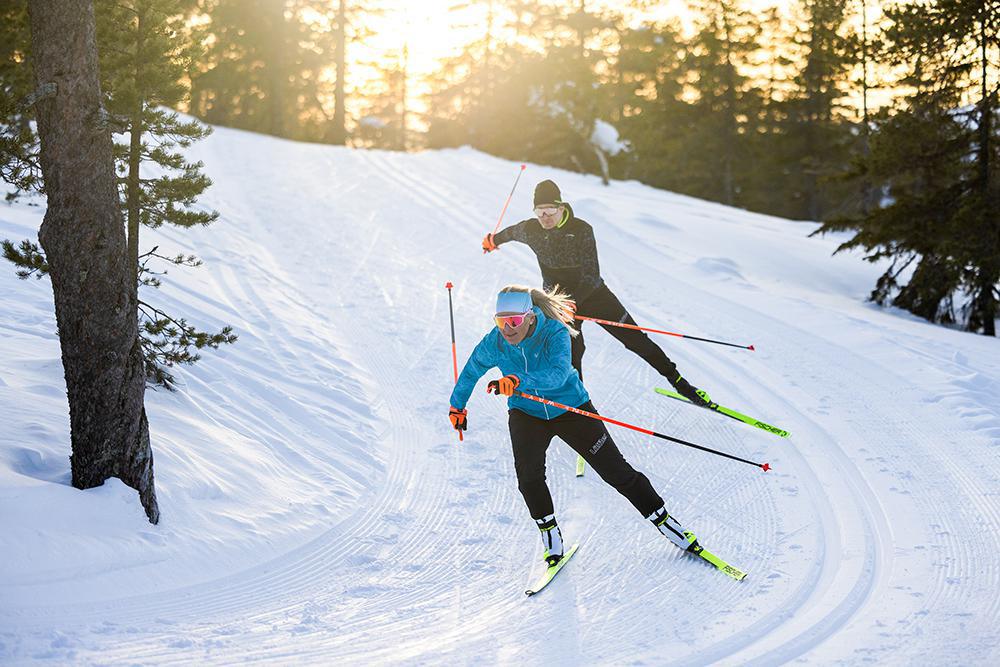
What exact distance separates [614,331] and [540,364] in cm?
274

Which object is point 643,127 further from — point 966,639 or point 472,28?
point 966,639

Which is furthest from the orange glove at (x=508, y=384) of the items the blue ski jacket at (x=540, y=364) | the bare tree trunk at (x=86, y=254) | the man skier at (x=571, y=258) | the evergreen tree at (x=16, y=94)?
the evergreen tree at (x=16, y=94)

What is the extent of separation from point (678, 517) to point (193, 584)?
11.6 ft

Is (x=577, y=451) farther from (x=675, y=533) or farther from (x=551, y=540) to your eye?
(x=675, y=533)

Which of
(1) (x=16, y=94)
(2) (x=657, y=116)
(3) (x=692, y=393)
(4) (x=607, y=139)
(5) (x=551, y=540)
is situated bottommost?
(5) (x=551, y=540)

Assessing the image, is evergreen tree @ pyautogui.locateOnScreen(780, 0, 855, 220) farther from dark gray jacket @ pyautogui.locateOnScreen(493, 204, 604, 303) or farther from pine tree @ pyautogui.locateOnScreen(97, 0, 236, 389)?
pine tree @ pyautogui.locateOnScreen(97, 0, 236, 389)

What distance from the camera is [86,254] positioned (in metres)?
5.07

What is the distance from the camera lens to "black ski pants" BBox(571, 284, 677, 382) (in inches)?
308

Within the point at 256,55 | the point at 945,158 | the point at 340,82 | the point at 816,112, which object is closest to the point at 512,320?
the point at 945,158

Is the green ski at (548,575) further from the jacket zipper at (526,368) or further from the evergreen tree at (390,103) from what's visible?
the evergreen tree at (390,103)

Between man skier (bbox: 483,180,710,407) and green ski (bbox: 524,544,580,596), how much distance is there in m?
2.30

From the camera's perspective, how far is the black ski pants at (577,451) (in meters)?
5.57

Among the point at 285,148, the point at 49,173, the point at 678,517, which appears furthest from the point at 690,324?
the point at 285,148

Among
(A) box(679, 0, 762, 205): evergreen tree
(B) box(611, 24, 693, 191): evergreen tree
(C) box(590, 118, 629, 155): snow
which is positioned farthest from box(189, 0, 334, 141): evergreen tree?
(A) box(679, 0, 762, 205): evergreen tree
